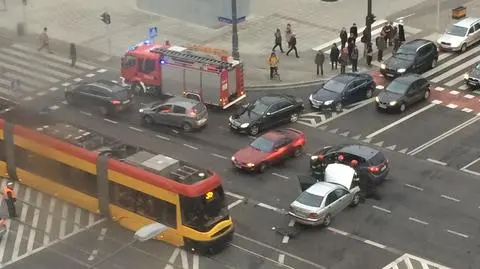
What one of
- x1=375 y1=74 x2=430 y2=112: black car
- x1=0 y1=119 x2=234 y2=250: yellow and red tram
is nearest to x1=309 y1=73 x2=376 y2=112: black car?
x1=375 y1=74 x2=430 y2=112: black car

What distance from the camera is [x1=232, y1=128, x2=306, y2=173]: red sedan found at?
3688cm

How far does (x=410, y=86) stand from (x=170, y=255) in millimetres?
18061

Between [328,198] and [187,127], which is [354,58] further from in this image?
[328,198]

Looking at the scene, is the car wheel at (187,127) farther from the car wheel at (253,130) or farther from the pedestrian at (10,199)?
the pedestrian at (10,199)

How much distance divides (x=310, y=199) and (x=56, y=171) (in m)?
9.63

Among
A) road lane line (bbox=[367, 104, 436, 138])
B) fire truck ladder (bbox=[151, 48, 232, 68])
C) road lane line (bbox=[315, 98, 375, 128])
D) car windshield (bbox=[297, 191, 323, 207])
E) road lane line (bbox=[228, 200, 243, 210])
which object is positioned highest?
fire truck ladder (bbox=[151, 48, 232, 68])

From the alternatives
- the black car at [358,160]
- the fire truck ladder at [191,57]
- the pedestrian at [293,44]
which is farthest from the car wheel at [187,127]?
the pedestrian at [293,44]

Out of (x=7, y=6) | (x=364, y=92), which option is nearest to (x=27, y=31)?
(x=7, y=6)

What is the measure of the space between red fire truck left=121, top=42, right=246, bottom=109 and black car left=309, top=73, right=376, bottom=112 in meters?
3.99

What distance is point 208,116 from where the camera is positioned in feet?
143

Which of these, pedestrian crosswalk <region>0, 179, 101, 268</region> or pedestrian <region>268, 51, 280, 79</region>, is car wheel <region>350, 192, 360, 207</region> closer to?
pedestrian crosswalk <region>0, 179, 101, 268</region>

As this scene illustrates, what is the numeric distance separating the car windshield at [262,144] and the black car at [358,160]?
184 cm

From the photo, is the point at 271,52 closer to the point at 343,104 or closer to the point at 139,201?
the point at 343,104

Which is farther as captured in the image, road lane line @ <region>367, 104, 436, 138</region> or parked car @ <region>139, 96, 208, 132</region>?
parked car @ <region>139, 96, 208, 132</region>
